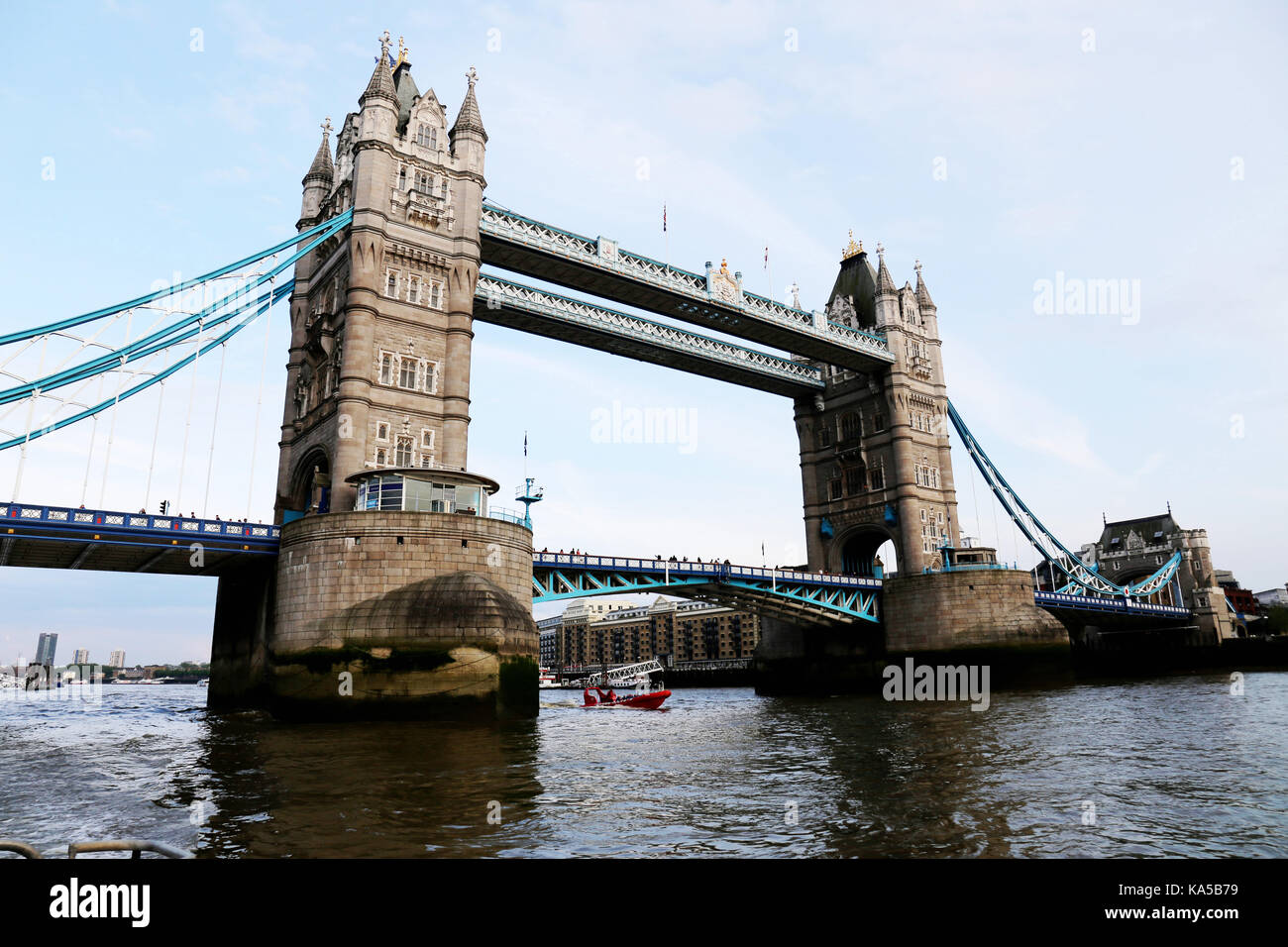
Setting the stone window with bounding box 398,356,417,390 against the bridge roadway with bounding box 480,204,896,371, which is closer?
the stone window with bounding box 398,356,417,390

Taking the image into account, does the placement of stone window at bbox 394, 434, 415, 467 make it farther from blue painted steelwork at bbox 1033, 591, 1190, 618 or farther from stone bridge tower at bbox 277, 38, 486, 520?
blue painted steelwork at bbox 1033, 591, 1190, 618

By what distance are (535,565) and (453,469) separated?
6630mm

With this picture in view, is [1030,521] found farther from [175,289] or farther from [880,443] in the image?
[175,289]

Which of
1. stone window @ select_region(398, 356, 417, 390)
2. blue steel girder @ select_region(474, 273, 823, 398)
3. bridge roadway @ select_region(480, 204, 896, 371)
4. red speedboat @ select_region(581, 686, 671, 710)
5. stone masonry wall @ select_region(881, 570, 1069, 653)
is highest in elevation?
bridge roadway @ select_region(480, 204, 896, 371)

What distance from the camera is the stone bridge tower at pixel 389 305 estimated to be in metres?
37.1

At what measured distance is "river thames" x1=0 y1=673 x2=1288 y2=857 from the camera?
10.2 m

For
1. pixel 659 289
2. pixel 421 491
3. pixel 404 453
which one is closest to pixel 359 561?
pixel 421 491

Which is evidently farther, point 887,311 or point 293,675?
point 887,311

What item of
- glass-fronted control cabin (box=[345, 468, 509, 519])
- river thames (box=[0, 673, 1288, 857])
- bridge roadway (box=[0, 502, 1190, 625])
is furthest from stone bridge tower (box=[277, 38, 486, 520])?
river thames (box=[0, 673, 1288, 857])

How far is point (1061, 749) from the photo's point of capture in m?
19.7

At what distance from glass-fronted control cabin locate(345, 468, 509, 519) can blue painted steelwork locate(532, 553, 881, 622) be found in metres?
5.97
